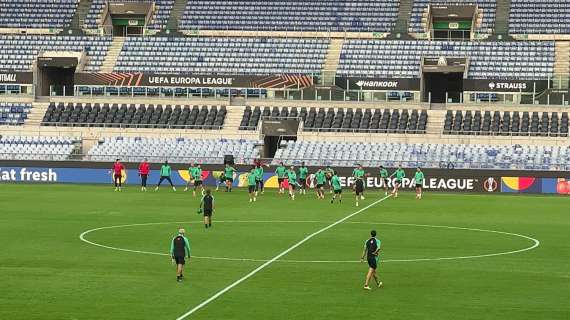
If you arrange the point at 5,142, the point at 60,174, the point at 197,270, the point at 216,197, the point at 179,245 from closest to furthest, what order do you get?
the point at 179,245 → the point at 197,270 → the point at 216,197 → the point at 60,174 → the point at 5,142

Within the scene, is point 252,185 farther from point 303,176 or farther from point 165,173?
point 165,173

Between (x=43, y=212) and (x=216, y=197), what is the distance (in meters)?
12.8

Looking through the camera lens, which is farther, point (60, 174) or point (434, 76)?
point (434, 76)

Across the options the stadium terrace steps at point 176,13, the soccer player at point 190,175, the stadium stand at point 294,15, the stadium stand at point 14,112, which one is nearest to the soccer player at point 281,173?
the soccer player at point 190,175

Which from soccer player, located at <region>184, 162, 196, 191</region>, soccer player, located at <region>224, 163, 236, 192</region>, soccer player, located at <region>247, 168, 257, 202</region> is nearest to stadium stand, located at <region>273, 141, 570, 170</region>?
soccer player, located at <region>184, 162, 196, 191</region>

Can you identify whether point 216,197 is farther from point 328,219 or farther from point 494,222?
point 494,222

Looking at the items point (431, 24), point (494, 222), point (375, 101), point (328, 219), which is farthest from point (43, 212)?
point (431, 24)

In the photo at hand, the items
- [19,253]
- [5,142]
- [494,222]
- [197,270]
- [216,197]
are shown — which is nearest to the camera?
[197,270]

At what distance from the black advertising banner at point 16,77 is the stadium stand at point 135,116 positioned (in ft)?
14.9

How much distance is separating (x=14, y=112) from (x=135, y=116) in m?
9.03

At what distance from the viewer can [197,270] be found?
33.8 metres

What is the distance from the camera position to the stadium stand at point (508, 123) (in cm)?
7888

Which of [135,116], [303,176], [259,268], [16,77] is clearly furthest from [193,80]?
[259,268]

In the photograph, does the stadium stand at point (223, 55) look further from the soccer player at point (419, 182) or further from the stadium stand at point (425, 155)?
the soccer player at point (419, 182)
